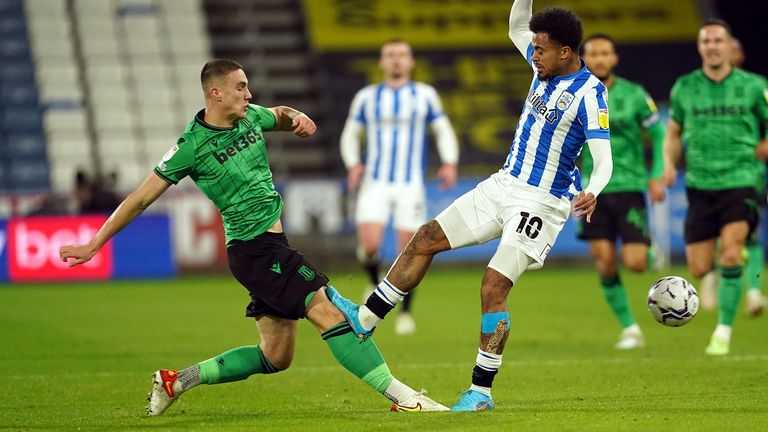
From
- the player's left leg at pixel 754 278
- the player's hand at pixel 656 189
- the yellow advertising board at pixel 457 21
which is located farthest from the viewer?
the yellow advertising board at pixel 457 21

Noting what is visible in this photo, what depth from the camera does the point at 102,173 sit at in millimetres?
23656

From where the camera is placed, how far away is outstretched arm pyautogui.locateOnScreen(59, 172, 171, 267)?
6.78 metres

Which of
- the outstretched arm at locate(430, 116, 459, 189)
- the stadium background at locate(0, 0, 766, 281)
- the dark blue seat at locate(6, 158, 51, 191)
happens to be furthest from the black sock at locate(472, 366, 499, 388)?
the dark blue seat at locate(6, 158, 51, 191)

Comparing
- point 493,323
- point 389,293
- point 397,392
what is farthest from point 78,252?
point 493,323

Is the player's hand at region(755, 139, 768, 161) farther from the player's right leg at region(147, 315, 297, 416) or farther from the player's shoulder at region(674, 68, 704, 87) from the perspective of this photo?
the player's right leg at region(147, 315, 297, 416)

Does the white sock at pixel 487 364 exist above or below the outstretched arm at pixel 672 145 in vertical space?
below

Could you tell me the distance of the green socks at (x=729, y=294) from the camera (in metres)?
10.4

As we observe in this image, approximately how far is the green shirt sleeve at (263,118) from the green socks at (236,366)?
1239mm

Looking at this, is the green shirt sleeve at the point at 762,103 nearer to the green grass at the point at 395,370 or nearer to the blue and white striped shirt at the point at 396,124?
the green grass at the point at 395,370

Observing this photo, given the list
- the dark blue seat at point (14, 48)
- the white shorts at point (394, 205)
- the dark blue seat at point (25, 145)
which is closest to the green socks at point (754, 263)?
the white shorts at point (394, 205)

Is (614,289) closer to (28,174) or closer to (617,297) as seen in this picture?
(617,297)

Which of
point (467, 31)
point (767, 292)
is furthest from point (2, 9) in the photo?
point (767, 292)

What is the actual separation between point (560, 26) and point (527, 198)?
37.7 inches

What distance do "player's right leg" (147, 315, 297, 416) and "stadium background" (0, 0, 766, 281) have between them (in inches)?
566
